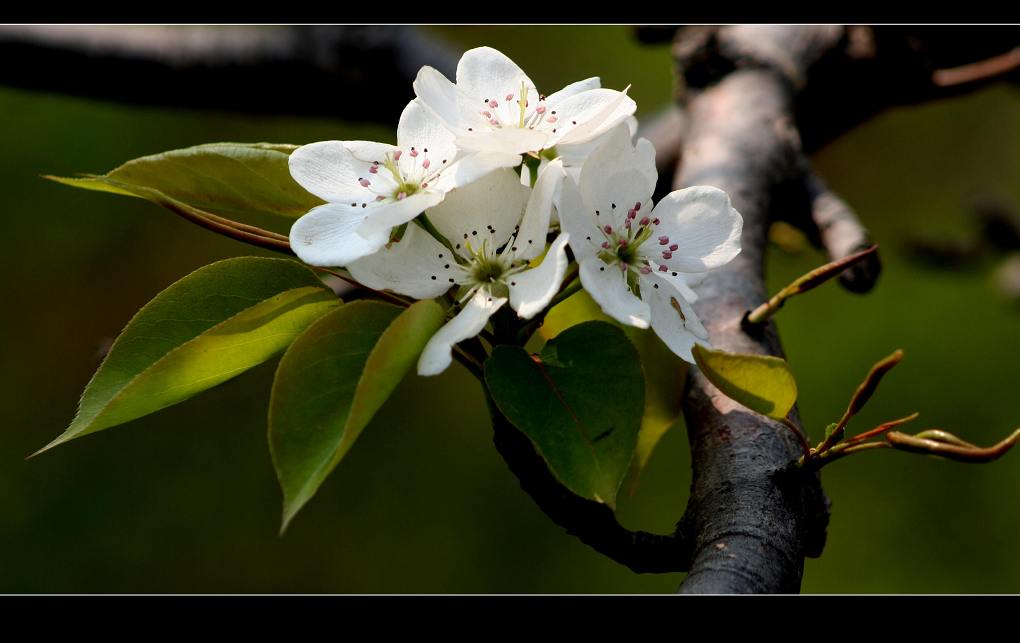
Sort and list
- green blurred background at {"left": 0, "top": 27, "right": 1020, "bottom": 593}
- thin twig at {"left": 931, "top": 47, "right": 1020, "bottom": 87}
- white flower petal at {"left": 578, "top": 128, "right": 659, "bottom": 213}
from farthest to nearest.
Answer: green blurred background at {"left": 0, "top": 27, "right": 1020, "bottom": 593}
thin twig at {"left": 931, "top": 47, "right": 1020, "bottom": 87}
white flower petal at {"left": 578, "top": 128, "right": 659, "bottom": 213}

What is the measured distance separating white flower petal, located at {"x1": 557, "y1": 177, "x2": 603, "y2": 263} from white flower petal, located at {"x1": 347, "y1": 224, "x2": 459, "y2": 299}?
0.25 ft

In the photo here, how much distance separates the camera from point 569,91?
64cm

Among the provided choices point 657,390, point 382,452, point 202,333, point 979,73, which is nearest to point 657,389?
point 657,390

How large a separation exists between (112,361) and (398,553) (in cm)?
149

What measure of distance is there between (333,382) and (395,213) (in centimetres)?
11

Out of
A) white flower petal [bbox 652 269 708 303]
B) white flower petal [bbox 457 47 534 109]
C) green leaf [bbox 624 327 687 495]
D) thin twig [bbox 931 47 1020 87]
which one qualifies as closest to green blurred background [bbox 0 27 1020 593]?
A: thin twig [bbox 931 47 1020 87]

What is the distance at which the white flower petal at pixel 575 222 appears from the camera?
536 mm

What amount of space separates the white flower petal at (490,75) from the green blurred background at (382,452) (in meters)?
1.24

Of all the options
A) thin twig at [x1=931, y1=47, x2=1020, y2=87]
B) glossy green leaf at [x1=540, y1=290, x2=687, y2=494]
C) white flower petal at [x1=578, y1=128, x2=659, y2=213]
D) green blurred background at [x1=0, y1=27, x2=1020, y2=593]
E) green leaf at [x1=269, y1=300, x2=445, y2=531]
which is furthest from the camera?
green blurred background at [x1=0, y1=27, x2=1020, y2=593]

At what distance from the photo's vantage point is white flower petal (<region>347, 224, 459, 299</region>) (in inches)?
21.5

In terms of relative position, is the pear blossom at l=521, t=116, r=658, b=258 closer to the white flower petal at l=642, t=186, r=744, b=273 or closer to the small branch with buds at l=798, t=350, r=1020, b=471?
the white flower petal at l=642, t=186, r=744, b=273

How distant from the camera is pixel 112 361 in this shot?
21.5 inches
